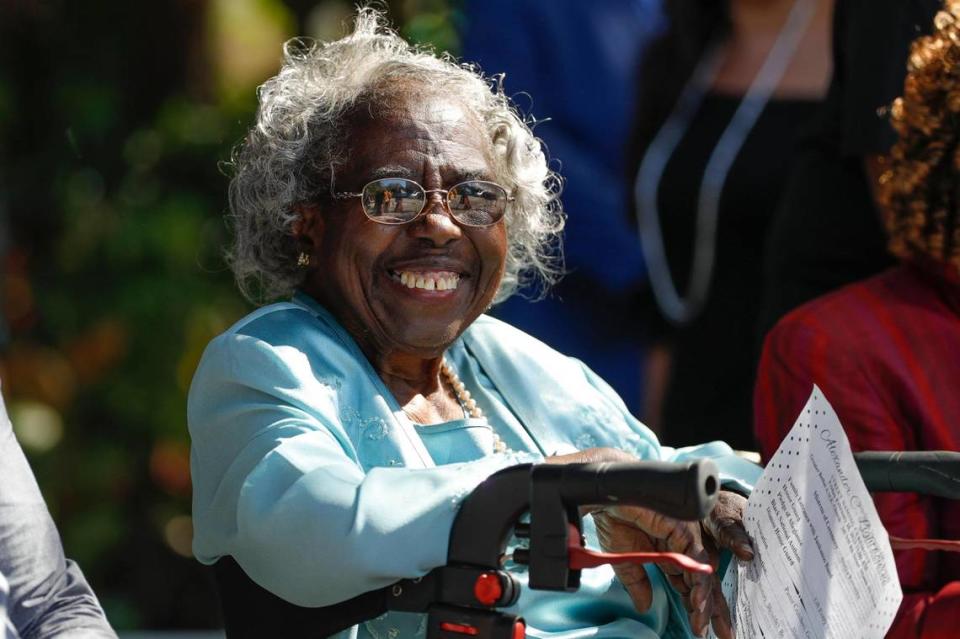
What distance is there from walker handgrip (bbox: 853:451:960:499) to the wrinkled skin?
223mm

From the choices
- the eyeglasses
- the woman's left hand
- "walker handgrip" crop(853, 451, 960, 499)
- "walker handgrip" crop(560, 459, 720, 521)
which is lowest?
the woman's left hand

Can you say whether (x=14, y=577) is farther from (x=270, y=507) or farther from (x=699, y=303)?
(x=699, y=303)

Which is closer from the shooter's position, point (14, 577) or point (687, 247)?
point (14, 577)

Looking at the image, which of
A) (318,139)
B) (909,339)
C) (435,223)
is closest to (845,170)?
(909,339)

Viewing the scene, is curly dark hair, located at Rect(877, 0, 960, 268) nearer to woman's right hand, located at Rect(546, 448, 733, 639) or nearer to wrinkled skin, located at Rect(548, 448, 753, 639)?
wrinkled skin, located at Rect(548, 448, 753, 639)

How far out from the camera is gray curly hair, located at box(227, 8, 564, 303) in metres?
3.18

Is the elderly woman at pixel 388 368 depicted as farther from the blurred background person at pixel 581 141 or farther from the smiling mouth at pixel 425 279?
the blurred background person at pixel 581 141

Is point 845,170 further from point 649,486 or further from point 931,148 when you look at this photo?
point 649,486

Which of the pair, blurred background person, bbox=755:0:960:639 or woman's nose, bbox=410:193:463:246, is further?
blurred background person, bbox=755:0:960:639

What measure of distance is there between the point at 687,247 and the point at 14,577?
8.83 feet

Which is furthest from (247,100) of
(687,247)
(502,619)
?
(502,619)

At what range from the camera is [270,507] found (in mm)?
2580

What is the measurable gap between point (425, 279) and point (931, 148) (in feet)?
3.65

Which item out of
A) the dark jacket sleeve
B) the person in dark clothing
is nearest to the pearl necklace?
the dark jacket sleeve
